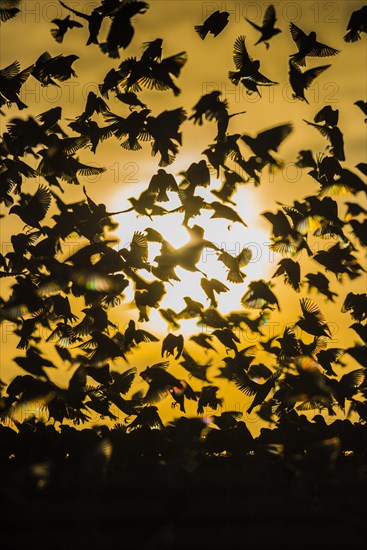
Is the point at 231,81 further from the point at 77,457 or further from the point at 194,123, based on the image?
the point at 77,457

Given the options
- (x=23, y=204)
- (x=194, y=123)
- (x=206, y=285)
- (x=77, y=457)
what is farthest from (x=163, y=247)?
(x=77, y=457)

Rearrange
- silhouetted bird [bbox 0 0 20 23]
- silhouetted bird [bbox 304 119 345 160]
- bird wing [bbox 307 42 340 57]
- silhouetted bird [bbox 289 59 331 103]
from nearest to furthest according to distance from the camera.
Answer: silhouetted bird [bbox 0 0 20 23]
silhouetted bird [bbox 289 59 331 103]
silhouetted bird [bbox 304 119 345 160]
bird wing [bbox 307 42 340 57]

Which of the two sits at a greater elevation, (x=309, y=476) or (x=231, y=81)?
(x=231, y=81)

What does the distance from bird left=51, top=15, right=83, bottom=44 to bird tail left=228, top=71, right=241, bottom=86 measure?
4.96 ft

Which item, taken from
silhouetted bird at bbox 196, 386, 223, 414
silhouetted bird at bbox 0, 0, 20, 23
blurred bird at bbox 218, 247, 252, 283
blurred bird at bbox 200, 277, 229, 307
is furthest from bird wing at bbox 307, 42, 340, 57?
silhouetted bird at bbox 196, 386, 223, 414

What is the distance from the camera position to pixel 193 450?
13.8 feet

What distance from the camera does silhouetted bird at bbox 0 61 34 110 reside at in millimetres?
5953

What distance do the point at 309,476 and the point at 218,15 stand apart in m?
4.31

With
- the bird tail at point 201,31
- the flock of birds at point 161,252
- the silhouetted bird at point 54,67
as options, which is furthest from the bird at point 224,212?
the silhouetted bird at point 54,67

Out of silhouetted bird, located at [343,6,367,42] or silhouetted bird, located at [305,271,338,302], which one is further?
silhouetted bird, located at [305,271,338,302]

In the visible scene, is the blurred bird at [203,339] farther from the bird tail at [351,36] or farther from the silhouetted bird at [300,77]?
the bird tail at [351,36]

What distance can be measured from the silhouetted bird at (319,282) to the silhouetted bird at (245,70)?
1930 mm

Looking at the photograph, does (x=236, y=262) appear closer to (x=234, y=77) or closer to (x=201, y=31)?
(x=234, y=77)

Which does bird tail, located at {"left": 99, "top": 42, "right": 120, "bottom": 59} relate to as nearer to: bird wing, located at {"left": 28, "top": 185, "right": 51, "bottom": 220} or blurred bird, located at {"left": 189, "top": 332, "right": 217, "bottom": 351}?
bird wing, located at {"left": 28, "top": 185, "right": 51, "bottom": 220}
